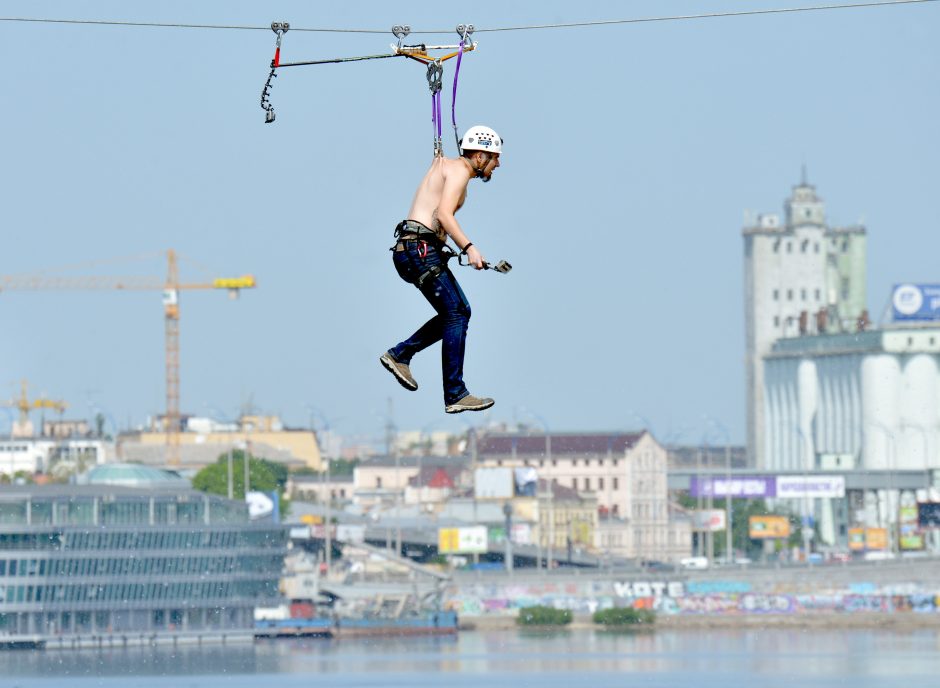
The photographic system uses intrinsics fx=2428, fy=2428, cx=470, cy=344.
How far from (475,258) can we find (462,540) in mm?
159387

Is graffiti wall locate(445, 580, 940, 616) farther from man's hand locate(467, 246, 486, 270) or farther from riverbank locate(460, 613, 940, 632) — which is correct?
man's hand locate(467, 246, 486, 270)

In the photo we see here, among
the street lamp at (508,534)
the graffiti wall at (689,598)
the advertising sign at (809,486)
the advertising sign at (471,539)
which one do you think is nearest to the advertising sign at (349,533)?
the advertising sign at (471,539)

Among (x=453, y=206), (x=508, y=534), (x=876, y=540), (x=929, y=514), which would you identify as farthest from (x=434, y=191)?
(x=876, y=540)

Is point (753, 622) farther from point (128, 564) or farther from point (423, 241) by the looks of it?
point (423, 241)

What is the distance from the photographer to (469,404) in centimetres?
2659

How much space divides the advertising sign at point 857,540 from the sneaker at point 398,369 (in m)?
163

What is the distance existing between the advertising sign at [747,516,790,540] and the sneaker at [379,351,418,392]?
549 ft

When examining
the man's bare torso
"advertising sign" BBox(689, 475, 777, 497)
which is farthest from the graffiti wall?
the man's bare torso

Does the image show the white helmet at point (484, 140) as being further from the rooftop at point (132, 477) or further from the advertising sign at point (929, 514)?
the advertising sign at point (929, 514)

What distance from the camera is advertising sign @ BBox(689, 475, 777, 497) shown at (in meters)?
193

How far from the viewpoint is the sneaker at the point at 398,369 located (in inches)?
1058

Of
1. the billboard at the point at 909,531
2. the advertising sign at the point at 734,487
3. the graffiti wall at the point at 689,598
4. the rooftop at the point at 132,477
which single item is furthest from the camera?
the advertising sign at the point at 734,487

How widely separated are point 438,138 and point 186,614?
123 m

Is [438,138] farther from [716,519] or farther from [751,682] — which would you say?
[716,519]
